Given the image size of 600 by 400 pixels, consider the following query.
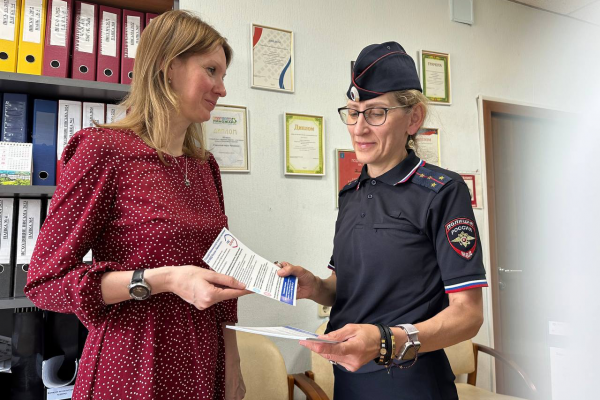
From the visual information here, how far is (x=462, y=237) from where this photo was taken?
0.96 meters

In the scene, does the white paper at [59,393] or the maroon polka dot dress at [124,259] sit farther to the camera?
the white paper at [59,393]

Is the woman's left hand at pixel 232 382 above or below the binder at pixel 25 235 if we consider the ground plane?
below

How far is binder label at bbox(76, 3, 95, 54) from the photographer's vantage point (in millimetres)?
1537

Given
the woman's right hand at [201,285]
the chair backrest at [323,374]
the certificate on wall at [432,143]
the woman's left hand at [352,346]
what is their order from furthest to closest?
the certificate on wall at [432,143]
the chair backrest at [323,374]
the woman's right hand at [201,285]
the woman's left hand at [352,346]

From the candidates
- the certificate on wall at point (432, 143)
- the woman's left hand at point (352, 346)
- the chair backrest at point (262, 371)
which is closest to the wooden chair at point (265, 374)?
the chair backrest at point (262, 371)

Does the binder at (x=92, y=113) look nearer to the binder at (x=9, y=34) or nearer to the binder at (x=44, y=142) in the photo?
the binder at (x=44, y=142)

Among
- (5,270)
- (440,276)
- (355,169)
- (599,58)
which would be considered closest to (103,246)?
(5,270)

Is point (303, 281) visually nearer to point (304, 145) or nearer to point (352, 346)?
point (352, 346)

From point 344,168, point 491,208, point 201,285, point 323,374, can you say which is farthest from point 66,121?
point 491,208

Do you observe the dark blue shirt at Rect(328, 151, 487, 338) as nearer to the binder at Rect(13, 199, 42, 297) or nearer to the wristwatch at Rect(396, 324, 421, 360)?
the wristwatch at Rect(396, 324, 421, 360)

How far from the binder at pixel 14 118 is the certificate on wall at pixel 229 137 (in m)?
0.75

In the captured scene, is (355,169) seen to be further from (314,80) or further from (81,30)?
(81,30)

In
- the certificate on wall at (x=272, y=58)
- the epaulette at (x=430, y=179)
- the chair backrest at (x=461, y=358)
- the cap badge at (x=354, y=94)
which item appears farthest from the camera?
the chair backrest at (x=461, y=358)

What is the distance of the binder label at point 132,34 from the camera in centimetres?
161
